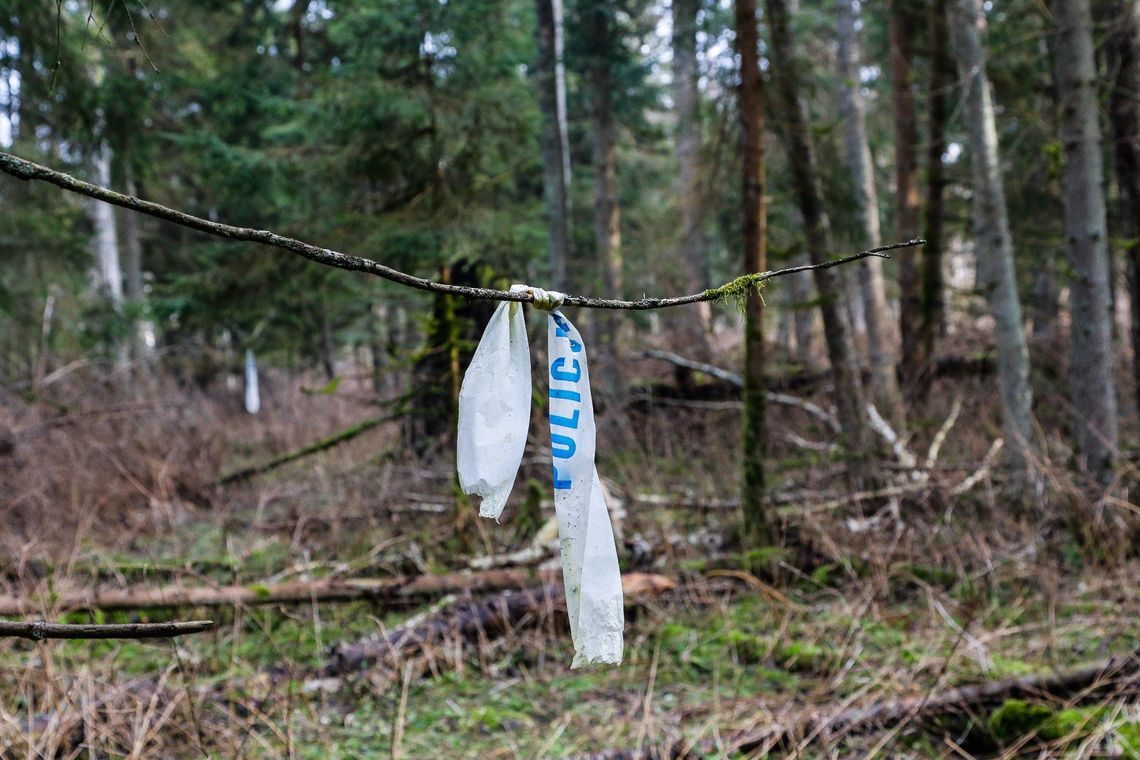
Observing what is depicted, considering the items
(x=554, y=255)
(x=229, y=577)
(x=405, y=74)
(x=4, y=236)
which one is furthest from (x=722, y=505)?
(x=4, y=236)

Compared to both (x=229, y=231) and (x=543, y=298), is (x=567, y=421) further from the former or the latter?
(x=229, y=231)

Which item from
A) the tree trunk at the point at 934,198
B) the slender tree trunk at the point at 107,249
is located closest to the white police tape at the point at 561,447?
the tree trunk at the point at 934,198

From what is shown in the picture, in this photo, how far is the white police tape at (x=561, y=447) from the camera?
4.22 feet

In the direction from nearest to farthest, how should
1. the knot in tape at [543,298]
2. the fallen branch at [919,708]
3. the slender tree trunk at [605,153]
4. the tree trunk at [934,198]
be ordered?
the knot in tape at [543,298] < the fallen branch at [919,708] < the tree trunk at [934,198] < the slender tree trunk at [605,153]

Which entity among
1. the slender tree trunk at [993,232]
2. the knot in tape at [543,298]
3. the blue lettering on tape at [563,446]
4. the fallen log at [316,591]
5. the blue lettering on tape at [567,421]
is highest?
the slender tree trunk at [993,232]

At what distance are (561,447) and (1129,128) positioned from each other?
304 inches

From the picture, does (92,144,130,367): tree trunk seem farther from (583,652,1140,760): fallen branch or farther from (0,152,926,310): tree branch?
(0,152,926,310): tree branch

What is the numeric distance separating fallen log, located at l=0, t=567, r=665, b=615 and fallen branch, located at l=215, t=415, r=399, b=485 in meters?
1.43

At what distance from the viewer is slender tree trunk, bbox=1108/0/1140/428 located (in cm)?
663

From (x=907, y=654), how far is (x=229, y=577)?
438 cm

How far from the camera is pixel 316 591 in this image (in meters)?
4.98

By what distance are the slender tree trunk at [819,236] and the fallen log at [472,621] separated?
7.51ft

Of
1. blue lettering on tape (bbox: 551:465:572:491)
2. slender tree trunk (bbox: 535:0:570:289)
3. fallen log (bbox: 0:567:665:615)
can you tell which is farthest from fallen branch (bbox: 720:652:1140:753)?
slender tree trunk (bbox: 535:0:570:289)

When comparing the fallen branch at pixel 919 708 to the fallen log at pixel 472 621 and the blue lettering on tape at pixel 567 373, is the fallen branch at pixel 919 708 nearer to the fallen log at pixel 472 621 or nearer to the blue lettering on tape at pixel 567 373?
the fallen log at pixel 472 621
